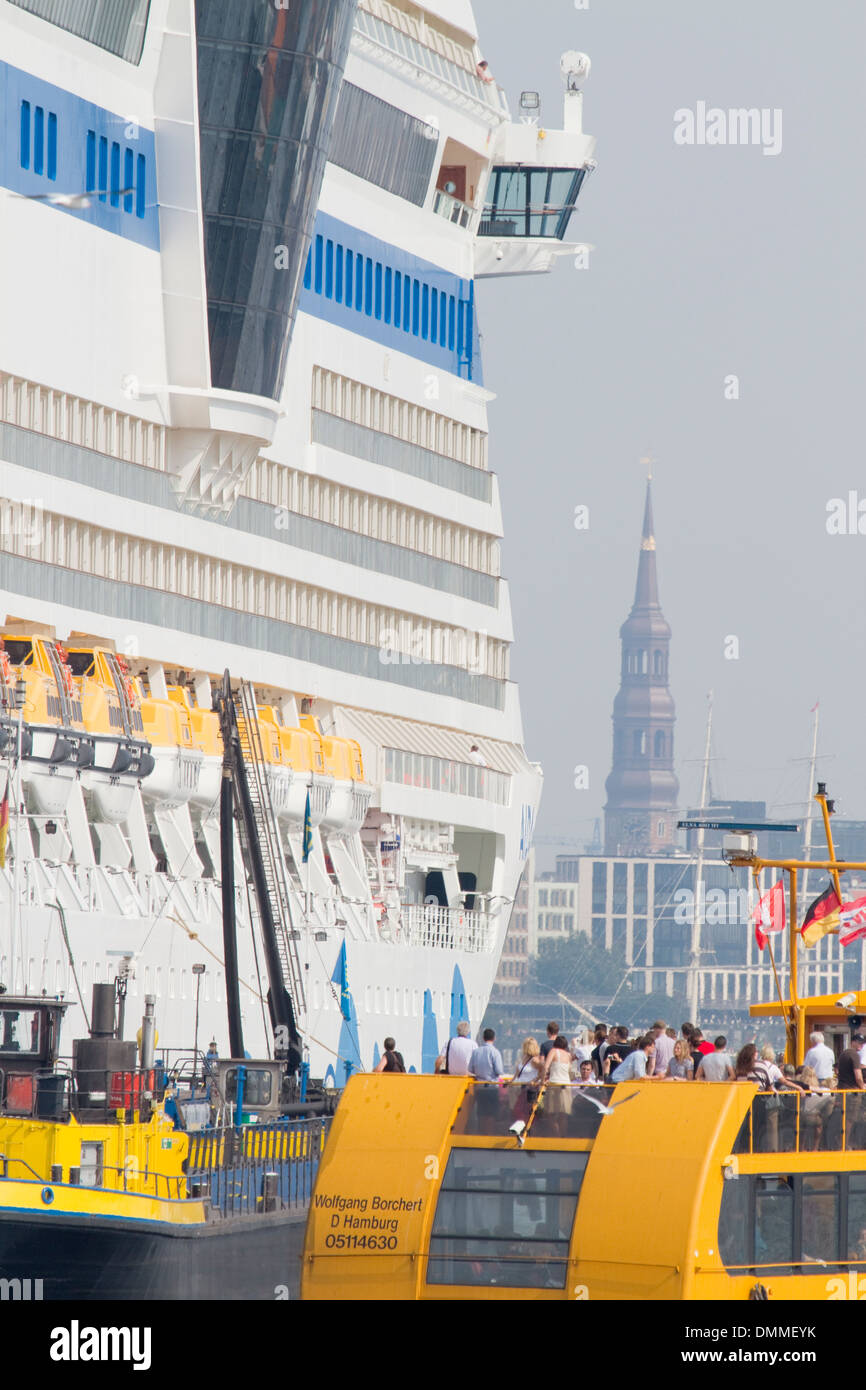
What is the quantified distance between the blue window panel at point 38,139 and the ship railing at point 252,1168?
28.7 metres

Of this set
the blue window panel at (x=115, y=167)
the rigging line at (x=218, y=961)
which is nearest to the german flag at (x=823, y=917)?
the rigging line at (x=218, y=961)

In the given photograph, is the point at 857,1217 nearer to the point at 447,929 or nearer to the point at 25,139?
the point at 25,139

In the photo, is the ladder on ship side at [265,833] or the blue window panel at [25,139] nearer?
the blue window panel at [25,139]

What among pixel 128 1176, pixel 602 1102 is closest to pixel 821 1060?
pixel 602 1102

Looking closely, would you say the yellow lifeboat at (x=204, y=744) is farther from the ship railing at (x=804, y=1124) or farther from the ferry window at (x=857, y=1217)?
the ferry window at (x=857, y=1217)

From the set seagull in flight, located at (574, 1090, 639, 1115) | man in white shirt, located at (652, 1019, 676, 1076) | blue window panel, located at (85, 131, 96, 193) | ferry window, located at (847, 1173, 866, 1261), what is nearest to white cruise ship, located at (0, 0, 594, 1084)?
blue window panel, located at (85, 131, 96, 193)

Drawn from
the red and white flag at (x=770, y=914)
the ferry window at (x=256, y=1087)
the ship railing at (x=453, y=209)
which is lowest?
the ferry window at (x=256, y=1087)

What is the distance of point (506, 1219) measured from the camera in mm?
26453

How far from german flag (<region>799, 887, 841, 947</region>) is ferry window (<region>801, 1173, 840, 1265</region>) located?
8193 millimetres

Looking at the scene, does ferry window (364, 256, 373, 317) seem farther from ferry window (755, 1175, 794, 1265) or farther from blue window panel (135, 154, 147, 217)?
ferry window (755, 1175, 794, 1265)

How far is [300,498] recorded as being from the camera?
78.2 m

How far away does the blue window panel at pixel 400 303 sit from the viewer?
80938mm

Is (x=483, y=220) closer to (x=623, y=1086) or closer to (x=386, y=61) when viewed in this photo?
(x=386, y=61)
